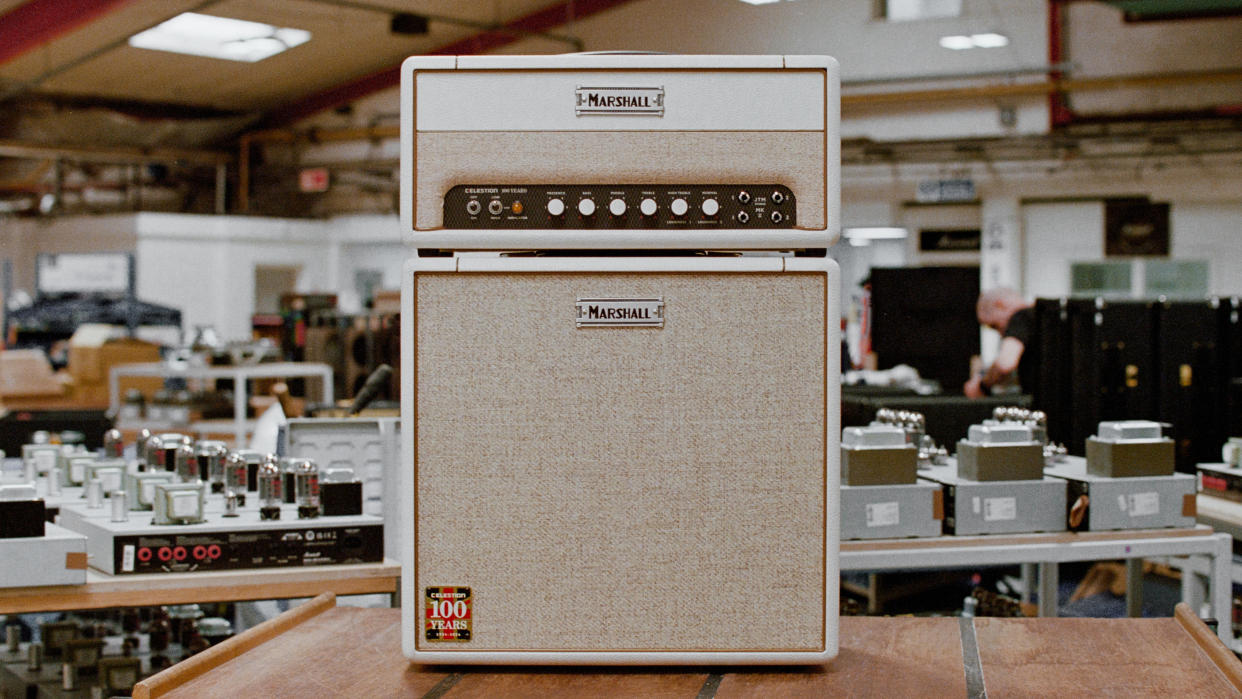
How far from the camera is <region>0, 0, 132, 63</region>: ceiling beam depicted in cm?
768

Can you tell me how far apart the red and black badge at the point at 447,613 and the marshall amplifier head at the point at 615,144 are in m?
0.33

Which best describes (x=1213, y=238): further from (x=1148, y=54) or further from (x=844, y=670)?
(x=844, y=670)

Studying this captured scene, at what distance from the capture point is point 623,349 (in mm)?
1068

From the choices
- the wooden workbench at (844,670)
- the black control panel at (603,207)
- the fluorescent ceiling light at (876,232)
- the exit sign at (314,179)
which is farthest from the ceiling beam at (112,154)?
the black control panel at (603,207)

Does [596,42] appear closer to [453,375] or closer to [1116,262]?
[1116,262]

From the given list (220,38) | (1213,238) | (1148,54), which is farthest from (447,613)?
(220,38)

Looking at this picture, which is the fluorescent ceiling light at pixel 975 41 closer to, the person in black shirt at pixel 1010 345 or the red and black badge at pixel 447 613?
the person in black shirt at pixel 1010 345

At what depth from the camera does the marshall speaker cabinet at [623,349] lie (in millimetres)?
1067

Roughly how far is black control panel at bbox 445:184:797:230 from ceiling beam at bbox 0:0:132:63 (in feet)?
24.5

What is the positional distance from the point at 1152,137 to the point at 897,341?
4.55 meters

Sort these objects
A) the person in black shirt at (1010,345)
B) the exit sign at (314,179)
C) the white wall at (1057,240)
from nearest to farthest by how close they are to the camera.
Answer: the person in black shirt at (1010,345)
the white wall at (1057,240)
the exit sign at (314,179)

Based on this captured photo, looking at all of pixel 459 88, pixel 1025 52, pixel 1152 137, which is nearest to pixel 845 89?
pixel 1025 52

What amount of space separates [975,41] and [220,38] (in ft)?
20.4

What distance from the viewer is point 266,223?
483 inches
